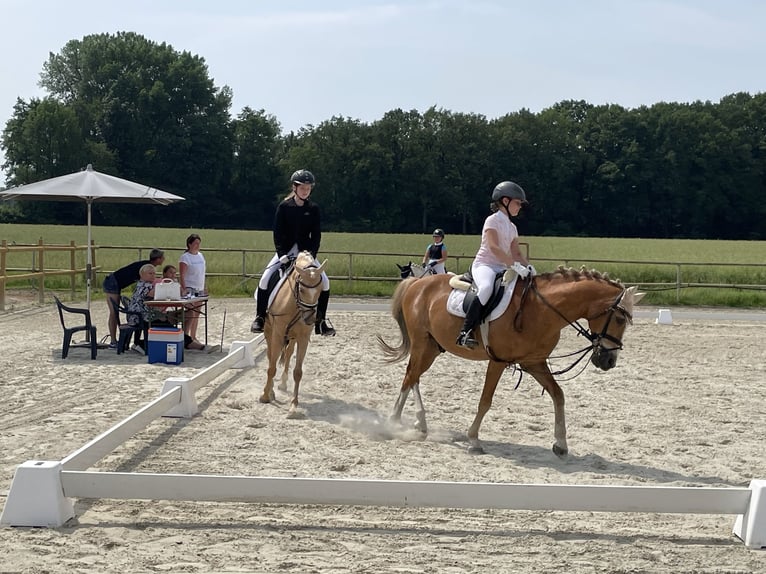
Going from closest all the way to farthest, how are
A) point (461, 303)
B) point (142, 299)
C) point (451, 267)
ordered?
point (461, 303) < point (142, 299) < point (451, 267)

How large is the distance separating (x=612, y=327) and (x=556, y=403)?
0.80m

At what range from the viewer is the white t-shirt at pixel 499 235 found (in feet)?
21.3

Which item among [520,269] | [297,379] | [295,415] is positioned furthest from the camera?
[297,379]

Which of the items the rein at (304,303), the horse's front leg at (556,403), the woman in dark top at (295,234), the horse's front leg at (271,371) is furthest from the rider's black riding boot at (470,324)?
the horse's front leg at (271,371)

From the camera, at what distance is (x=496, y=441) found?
22.7 feet

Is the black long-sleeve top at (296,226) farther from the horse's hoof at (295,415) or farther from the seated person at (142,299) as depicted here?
the seated person at (142,299)

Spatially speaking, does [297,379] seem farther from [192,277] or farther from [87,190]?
[87,190]

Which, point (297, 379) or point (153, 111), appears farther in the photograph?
point (153, 111)

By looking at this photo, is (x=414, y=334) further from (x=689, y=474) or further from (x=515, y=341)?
(x=689, y=474)

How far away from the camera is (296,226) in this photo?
27.9 feet

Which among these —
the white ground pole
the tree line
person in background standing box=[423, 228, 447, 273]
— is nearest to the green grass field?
person in background standing box=[423, 228, 447, 273]

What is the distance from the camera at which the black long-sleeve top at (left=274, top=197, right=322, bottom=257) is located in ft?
27.7

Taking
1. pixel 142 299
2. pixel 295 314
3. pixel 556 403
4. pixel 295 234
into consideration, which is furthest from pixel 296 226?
pixel 142 299

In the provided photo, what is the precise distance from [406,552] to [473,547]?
0.37 m
